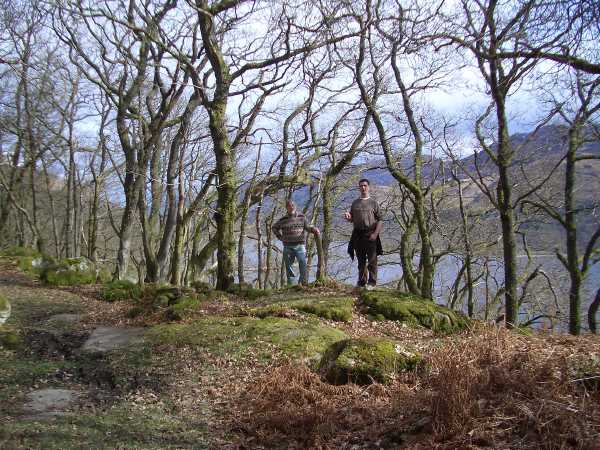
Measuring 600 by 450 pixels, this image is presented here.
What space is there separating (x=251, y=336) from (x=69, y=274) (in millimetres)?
8491

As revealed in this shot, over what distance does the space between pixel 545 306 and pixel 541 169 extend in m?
9.41

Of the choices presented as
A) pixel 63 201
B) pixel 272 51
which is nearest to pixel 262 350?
pixel 272 51

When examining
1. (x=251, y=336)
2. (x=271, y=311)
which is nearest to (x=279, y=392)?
(x=251, y=336)

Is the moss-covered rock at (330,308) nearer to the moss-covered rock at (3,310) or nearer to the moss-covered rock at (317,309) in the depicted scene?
the moss-covered rock at (317,309)

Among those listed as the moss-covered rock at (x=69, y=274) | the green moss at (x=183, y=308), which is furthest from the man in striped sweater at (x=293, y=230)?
the moss-covered rock at (x=69, y=274)

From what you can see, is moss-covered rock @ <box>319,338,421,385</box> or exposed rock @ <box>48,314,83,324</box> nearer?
moss-covered rock @ <box>319,338,421,385</box>

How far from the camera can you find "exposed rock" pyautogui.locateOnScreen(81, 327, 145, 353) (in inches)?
258

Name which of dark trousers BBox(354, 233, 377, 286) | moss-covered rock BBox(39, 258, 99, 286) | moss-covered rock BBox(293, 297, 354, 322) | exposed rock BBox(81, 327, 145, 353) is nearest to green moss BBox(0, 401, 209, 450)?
exposed rock BBox(81, 327, 145, 353)

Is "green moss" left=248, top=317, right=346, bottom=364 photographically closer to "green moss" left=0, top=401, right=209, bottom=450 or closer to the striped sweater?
"green moss" left=0, top=401, right=209, bottom=450

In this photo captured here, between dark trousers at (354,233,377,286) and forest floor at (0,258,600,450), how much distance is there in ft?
5.80

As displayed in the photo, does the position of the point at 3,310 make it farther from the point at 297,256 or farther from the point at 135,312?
the point at 297,256

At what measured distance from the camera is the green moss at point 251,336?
232 inches

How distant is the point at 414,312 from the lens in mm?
7746

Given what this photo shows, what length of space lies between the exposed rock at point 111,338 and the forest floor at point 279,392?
70 mm
